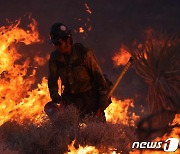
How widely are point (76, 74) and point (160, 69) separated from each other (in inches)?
59.0

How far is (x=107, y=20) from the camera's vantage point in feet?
55.5

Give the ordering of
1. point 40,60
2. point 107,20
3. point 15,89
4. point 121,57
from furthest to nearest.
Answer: point 107,20, point 121,57, point 40,60, point 15,89

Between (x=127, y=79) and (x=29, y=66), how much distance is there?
407cm

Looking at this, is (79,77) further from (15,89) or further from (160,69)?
(15,89)

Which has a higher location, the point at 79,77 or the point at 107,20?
the point at 107,20

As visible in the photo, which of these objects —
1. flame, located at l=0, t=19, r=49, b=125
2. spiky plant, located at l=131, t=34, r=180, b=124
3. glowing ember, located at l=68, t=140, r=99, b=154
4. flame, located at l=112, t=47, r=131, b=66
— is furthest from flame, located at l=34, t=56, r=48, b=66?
glowing ember, located at l=68, t=140, r=99, b=154

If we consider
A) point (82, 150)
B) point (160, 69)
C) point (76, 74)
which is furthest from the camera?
point (160, 69)

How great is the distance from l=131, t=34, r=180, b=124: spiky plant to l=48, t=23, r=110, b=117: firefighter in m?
0.83

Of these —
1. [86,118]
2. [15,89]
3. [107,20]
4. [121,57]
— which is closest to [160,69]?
[86,118]

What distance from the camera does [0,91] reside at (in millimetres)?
10188

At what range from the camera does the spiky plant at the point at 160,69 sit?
21.5 ft

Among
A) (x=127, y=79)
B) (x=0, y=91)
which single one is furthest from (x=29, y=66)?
(x=127, y=79)

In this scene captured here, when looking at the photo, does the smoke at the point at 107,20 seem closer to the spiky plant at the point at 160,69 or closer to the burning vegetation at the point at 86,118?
the burning vegetation at the point at 86,118

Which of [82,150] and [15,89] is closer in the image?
[82,150]
